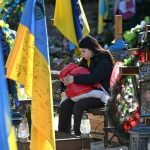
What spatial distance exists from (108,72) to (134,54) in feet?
3.10

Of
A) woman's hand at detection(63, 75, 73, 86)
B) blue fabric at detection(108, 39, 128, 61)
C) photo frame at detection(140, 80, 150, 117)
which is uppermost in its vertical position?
blue fabric at detection(108, 39, 128, 61)

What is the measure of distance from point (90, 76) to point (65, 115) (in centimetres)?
68

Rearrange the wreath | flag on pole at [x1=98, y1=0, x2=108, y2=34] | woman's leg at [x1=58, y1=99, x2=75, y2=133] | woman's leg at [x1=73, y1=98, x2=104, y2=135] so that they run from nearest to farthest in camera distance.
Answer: the wreath → woman's leg at [x1=73, y1=98, x2=104, y2=135] → woman's leg at [x1=58, y1=99, x2=75, y2=133] → flag on pole at [x1=98, y1=0, x2=108, y2=34]

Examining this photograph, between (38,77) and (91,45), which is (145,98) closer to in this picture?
(91,45)

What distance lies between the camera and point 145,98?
7746 millimetres

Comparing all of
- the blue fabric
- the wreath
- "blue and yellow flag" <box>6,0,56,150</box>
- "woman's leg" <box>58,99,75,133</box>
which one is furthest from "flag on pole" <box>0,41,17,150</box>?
the blue fabric

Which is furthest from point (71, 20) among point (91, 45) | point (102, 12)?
point (102, 12)

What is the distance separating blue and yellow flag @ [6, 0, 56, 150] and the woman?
8.05ft

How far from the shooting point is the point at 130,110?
8438mm

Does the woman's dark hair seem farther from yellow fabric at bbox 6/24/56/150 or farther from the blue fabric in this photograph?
yellow fabric at bbox 6/24/56/150

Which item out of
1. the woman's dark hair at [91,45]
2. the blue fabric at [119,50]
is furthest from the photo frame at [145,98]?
the blue fabric at [119,50]

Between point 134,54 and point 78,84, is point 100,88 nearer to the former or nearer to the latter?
point 78,84

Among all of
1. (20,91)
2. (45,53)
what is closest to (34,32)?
(45,53)

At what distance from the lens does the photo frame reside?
7709 millimetres
